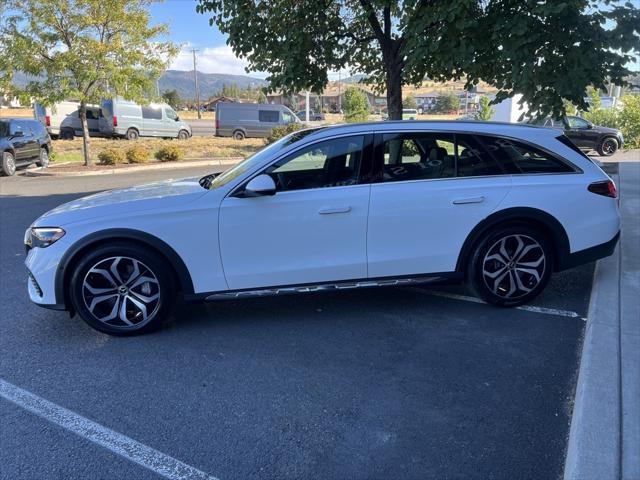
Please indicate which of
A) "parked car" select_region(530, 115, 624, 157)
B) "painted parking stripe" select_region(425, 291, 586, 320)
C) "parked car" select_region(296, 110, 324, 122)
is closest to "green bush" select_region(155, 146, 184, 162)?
"parked car" select_region(530, 115, 624, 157)

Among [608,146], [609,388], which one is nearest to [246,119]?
[608,146]

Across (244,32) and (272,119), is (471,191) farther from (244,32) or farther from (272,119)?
(272,119)

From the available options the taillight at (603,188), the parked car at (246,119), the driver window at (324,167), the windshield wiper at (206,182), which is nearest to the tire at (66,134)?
the parked car at (246,119)

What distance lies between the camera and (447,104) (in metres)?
95.6

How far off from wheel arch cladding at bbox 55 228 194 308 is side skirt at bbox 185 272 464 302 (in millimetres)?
347

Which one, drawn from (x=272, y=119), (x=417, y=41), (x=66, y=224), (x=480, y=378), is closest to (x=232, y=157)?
(x=272, y=119)

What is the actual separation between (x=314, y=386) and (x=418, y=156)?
7.15ft

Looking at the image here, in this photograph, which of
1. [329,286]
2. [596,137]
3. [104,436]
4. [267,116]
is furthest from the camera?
[267,116]

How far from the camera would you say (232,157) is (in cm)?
1977

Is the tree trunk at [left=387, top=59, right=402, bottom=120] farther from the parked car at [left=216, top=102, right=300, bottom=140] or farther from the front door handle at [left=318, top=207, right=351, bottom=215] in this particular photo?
the parked car at [left=216, top=102, right=300, bottom=140]

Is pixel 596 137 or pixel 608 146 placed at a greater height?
pixel 596 137

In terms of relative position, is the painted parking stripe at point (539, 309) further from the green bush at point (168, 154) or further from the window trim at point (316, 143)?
the green bush at point (168, 154)

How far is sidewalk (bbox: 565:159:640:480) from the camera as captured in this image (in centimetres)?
242

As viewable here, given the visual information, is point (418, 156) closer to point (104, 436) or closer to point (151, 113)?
point (104, 436)
